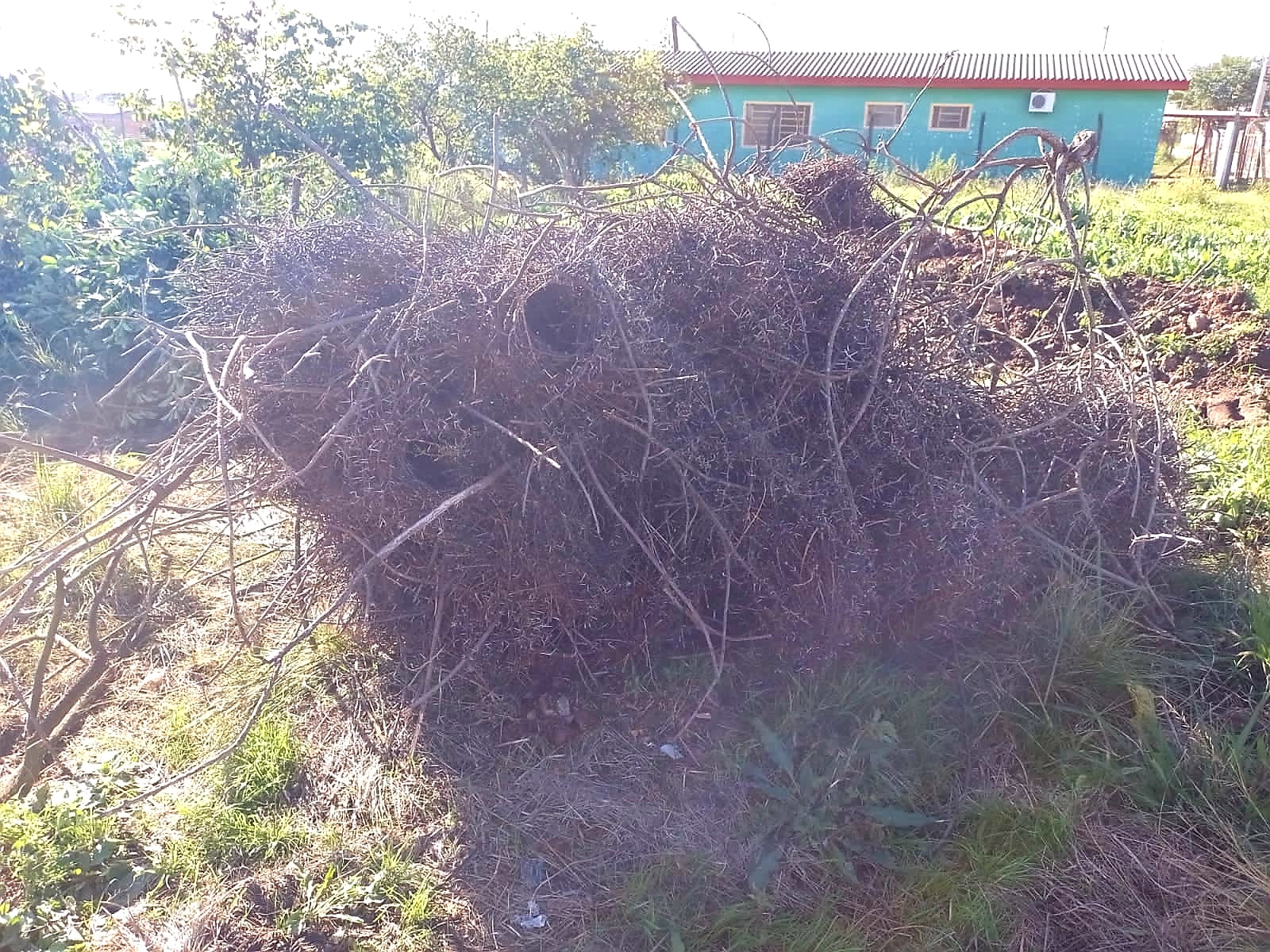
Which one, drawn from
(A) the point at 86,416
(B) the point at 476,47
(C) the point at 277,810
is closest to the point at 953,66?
(B) the point at 476,47

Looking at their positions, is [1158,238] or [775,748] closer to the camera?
[775,748]

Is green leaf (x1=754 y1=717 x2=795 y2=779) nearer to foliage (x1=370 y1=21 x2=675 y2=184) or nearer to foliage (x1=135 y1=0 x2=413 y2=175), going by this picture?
foliage (x1=135 y1=0 x2=413 y2=175)

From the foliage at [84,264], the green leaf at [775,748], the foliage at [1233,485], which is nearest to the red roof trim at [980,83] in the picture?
the foliage at [84,264]

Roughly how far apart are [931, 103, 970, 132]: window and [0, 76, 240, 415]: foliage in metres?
18.6

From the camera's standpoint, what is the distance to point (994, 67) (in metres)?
20.6

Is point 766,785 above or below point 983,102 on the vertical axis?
below

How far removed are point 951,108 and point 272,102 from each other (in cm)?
1701

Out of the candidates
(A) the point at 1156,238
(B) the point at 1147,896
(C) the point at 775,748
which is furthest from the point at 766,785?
(A) the point at 1156,238

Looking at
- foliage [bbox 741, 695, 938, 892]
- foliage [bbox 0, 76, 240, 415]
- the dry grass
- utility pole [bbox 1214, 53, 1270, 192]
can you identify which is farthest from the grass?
utility pole [bbox 1214, 53, 1270, 192]

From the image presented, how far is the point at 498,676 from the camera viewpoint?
2.46 m

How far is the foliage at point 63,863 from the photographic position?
1895mm

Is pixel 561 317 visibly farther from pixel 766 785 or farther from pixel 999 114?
pixel 999 114

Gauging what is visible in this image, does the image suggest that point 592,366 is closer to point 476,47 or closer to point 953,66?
point 476,47

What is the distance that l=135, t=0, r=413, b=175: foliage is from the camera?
807 cm
